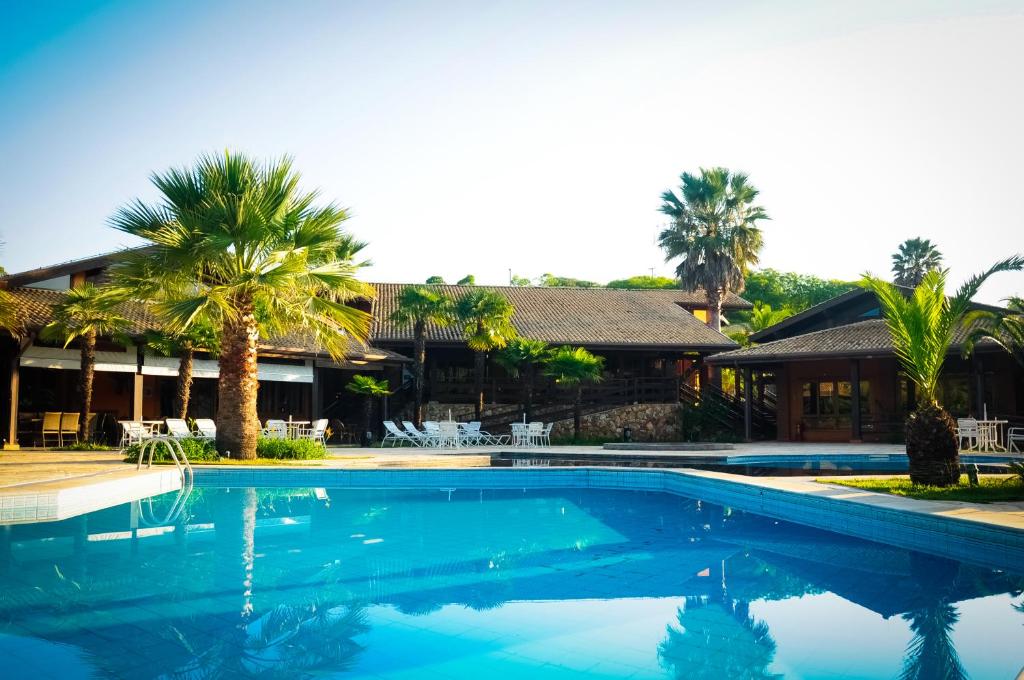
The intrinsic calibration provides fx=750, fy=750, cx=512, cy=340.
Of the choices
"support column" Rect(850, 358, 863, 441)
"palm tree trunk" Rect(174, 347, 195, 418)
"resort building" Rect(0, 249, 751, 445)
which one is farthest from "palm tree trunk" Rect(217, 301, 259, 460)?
"support column" Rect(850, 358, 863, 441)

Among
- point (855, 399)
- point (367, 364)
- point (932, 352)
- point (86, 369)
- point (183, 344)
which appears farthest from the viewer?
point (367, 364)

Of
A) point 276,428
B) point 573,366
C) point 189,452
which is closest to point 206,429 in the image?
point 276,428

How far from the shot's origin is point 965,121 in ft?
48.5

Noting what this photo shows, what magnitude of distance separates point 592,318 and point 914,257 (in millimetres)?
24756

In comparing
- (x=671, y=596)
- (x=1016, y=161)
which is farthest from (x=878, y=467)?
(x=671, y=596)

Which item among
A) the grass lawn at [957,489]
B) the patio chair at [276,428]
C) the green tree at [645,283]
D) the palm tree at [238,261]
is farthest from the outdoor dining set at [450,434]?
the green tree at [645,283]

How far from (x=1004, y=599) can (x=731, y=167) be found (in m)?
28.1

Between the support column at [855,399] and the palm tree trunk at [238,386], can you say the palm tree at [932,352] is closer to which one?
the palm tree trunk at [238,386]

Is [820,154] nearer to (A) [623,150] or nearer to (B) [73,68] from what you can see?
(A) [623,150]

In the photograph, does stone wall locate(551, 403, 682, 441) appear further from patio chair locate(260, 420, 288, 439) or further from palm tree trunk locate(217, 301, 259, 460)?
palm tree trunk locate(217, 301, 259, 460)

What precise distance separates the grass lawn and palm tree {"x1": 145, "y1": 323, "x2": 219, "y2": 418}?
13.8 meters

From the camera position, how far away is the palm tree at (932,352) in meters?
9.25

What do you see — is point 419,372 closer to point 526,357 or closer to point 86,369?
point 526,357

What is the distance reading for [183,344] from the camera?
17453 mm
